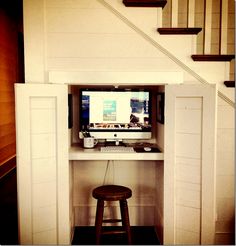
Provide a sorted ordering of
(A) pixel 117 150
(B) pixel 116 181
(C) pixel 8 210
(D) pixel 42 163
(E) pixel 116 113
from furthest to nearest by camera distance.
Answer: (C) pixel 8 210, (B) pixel 116 181, (E) pixel 116 113, (A) pixel 117 150, (D) pixel 42 163

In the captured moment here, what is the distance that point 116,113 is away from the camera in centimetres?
318

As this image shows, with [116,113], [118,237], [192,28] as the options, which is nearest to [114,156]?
[116,113]

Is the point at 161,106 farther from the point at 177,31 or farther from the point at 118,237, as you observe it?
the point at 118,237

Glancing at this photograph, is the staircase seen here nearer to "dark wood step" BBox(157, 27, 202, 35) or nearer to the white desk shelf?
"dark wood step" BBox(157, 27, 202, 35)

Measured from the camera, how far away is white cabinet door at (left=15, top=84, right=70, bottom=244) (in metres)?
2.58

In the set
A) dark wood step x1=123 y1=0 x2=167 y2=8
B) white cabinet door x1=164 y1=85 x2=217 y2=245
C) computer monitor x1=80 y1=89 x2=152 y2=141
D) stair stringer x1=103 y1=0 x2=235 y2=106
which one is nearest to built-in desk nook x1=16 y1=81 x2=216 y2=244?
white cabinet door x1=164 y1=85 x2=217 y2=245

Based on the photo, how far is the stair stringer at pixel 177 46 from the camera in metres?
2.73

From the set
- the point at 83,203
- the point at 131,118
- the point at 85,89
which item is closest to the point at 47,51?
the point at 85,89

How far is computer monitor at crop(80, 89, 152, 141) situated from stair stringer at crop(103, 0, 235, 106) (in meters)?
0.56

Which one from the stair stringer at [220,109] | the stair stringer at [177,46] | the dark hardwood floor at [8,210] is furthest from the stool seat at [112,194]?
the stair stringer at [177,46]

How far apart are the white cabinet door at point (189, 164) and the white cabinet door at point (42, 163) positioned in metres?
0.85

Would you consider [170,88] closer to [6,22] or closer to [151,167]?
[151,167]

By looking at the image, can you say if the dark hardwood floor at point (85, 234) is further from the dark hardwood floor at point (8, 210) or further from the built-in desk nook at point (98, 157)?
the built-in desk nook at point (98, 157)

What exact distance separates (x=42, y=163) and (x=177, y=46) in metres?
1.49
